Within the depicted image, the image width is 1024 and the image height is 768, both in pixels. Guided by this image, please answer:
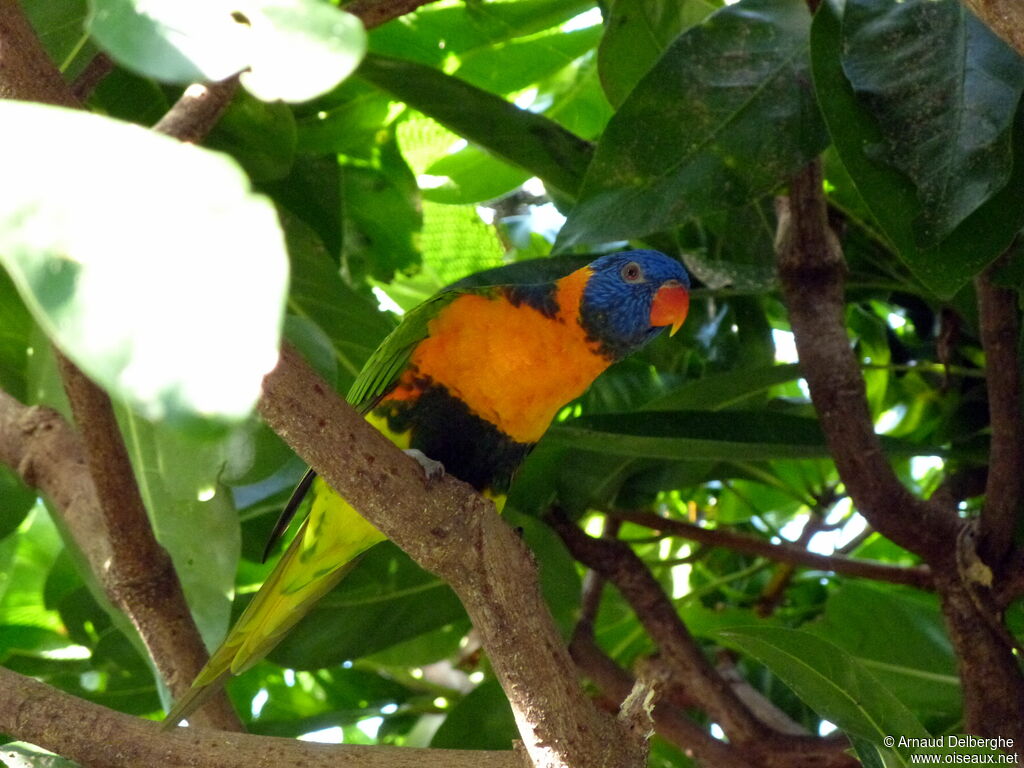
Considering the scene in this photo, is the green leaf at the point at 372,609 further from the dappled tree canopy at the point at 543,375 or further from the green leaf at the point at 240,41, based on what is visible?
the green leaf at the point at 240,41

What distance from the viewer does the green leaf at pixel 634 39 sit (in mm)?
1879

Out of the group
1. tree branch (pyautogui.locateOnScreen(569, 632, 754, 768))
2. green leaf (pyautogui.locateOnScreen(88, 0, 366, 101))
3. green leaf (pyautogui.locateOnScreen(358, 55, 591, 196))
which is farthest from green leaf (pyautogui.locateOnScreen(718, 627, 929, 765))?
green leaf (pyautogui.locateOnScreen(88, 0, 366, 101))

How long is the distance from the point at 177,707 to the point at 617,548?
887 mm

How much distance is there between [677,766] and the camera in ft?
7.43

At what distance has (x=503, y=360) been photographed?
188 centimetres

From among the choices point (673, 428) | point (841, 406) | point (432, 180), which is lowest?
point (673, 428)

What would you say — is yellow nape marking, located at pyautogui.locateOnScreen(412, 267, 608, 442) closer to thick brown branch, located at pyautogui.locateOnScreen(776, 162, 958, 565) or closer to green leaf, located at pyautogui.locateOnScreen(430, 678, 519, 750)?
thick brown branch, located at pyautogui.locateOnScreen(776, 162, 958, 565)

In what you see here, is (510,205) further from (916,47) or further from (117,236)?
(117,236)

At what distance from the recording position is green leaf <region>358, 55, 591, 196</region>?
193 cm

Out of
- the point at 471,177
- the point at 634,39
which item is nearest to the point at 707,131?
the point at 634,39

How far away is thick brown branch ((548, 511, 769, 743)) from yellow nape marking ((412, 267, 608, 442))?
1.09 feet

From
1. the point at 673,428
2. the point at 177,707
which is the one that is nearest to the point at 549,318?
the point at 673,428

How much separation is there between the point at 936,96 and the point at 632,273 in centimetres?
68

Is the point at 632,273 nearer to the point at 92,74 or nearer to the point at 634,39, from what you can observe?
the point at 634,39
